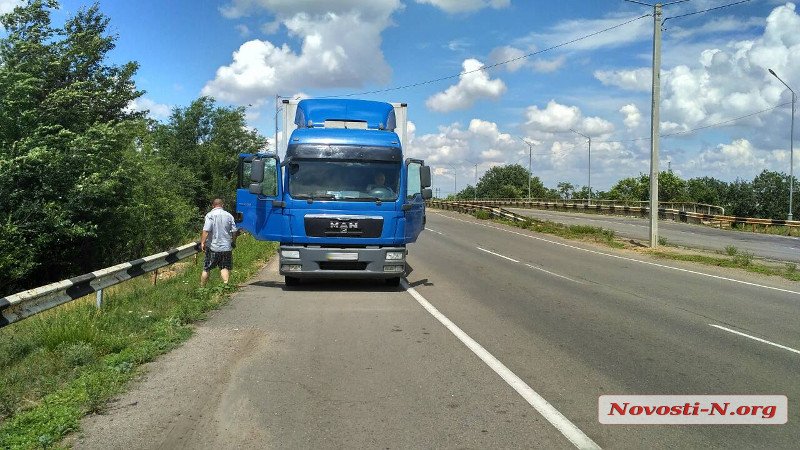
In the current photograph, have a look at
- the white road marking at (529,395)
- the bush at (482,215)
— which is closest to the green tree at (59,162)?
the white road marking at (529,395)

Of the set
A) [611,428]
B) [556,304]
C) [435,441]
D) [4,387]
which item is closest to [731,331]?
[556,304]

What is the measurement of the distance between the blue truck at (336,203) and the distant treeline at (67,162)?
8088mm

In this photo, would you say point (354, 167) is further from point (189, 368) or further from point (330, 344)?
point (189, 368)

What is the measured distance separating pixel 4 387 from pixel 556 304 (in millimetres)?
8390

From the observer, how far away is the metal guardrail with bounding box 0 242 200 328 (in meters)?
7.58

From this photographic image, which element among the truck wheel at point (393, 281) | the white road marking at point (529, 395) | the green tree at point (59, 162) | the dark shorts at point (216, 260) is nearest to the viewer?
the white road marking at point (529, 395)

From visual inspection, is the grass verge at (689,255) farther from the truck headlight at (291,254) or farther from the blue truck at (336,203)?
the truck headlight at (291,254)

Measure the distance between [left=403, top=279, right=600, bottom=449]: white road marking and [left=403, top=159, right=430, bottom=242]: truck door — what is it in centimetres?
370

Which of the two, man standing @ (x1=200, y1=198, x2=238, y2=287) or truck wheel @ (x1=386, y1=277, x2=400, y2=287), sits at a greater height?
man standing @ (x1=200, y1=198, x2=238, y2=287)

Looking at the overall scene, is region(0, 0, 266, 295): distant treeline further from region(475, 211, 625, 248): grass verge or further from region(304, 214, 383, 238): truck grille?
region(475, 211, 625, 248): grass verge

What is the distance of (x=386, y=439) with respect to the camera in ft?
15.9

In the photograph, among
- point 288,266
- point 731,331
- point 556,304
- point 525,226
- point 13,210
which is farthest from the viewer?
point 525,226

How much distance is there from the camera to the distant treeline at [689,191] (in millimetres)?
69250

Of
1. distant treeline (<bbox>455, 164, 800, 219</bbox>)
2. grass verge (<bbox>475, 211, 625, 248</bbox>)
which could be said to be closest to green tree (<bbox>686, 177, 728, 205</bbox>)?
distant treeline (<bbox>455, 164, 800, 219</bbox>)
